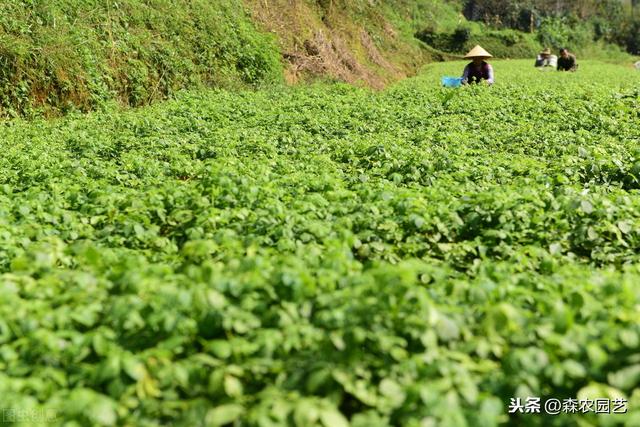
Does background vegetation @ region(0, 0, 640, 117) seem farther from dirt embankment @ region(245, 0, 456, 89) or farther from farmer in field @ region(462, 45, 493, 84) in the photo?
farmer in field @ region(462, 45, 493, 84)

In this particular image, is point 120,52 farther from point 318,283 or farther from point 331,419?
point 331,419

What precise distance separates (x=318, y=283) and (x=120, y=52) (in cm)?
1312

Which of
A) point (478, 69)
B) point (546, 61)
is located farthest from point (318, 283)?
point (546, 61)

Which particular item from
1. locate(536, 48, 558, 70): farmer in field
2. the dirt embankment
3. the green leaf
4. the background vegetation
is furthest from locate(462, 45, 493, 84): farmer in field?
locate(536, 48, 558, 70): farmer in field

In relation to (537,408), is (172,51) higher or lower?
higher

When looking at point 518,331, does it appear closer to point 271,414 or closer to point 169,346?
point 271,414

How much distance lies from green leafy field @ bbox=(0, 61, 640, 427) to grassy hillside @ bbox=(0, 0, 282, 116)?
4800mm

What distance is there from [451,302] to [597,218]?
99.2 inches

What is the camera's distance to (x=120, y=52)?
48.4 ft

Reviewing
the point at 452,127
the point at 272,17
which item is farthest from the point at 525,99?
the point at 272,17

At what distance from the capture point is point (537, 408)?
2648 millimetres

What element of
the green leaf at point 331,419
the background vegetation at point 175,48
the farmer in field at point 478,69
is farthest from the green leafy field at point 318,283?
the farmer in field at point 478,69

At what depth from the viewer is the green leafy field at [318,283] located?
266 cm

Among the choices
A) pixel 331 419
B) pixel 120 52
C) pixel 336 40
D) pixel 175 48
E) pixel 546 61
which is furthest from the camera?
pixel 546 61
